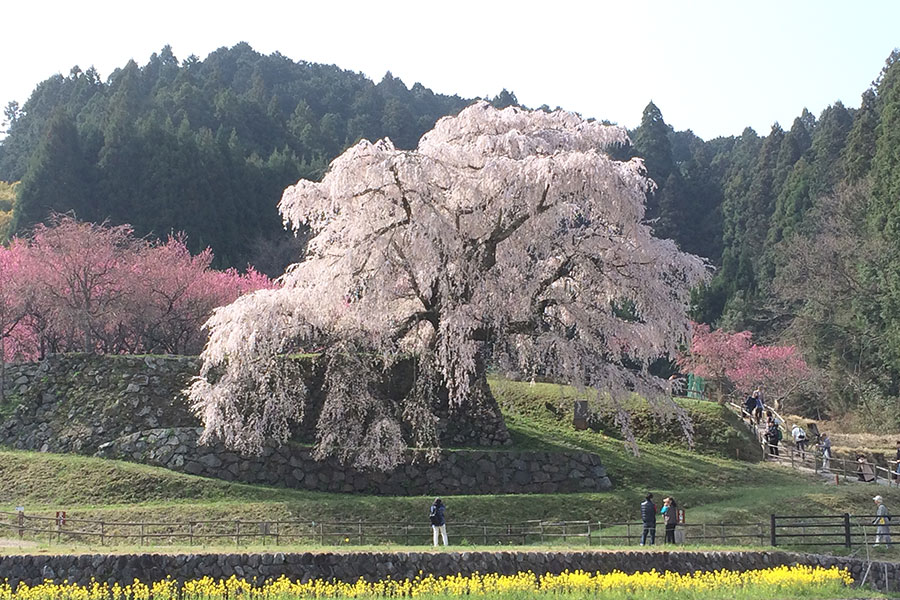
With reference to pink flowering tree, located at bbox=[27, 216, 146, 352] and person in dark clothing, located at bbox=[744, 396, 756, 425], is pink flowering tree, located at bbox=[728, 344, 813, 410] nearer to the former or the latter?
person in dark clothing, located at bbox=[744, 396, 756, 425]

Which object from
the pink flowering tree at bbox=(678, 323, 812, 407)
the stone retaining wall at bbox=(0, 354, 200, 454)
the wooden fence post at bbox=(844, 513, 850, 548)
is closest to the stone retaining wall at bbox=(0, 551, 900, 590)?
the wooden fence post at bbox=(844, 513, 850, 548)

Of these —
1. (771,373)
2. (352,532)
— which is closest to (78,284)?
(352,532)

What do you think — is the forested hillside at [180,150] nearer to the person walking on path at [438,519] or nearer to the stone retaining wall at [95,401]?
the stone retaining wall at [95,401]

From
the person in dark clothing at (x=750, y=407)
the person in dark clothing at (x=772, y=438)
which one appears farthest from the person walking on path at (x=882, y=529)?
the person in dark clothing at (x=750, y=407)

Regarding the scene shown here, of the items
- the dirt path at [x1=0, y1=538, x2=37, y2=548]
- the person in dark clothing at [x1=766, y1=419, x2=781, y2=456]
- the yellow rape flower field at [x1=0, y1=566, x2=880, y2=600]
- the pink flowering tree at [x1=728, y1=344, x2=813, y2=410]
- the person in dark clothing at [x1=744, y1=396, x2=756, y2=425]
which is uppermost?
the pink flowering tree at [x1=728, y1=344, x2=813, y2=410]

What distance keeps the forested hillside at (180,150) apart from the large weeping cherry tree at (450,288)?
3636cm

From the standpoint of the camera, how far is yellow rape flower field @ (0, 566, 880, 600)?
14383 millimetres

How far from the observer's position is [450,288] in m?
25.7

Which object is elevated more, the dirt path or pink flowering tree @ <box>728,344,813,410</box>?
pink flowering tree @ <box>728,344,813,410</box>

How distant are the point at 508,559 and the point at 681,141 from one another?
11979 cm

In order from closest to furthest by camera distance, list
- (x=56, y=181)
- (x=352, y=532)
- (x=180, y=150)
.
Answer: (x=352, y=532), (x=56, y=181), (x=180, y=150)

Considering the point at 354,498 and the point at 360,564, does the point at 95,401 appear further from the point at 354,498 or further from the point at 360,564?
the point at 360,564

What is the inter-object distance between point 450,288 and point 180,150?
149ft

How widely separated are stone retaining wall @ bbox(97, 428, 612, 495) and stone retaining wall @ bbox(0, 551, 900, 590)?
8.79 m
